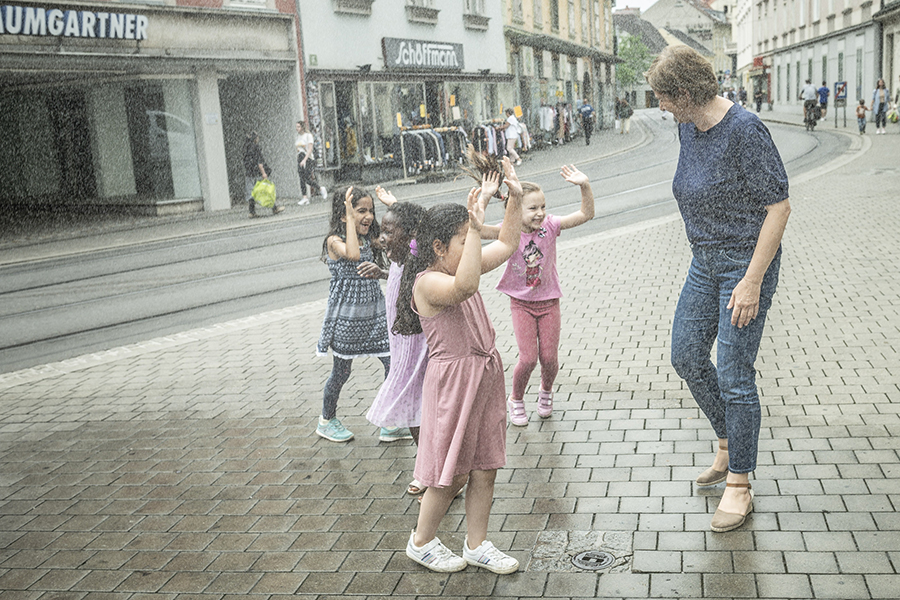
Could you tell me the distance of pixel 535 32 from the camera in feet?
138

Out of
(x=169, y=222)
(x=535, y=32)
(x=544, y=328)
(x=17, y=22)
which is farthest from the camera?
(x=535, y=32)

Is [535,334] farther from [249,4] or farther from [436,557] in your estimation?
[249,4]

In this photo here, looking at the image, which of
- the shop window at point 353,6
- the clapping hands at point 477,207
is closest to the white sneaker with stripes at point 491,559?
the clapping hands at point 477,207

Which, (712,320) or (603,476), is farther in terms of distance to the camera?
(603,476)

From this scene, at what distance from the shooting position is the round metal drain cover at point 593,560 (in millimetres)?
3594

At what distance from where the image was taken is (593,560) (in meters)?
3.65

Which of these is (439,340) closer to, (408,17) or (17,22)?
(17,22)

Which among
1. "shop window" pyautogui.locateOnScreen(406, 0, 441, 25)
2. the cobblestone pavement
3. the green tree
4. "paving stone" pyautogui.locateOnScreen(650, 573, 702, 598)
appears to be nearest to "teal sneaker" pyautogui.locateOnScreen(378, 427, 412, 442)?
the cobblestone pavement

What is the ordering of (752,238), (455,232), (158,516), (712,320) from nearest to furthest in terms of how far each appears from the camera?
(455,232) < (752,238) < (712,320) < (158,516)

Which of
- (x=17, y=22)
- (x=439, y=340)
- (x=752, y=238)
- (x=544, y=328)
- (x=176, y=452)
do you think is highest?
(x=17, y=22)

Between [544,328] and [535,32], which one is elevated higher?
[535,32]

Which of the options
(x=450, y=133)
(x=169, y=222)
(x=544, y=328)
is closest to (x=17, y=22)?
(x=169, y=222)

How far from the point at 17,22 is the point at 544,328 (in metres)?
15.6

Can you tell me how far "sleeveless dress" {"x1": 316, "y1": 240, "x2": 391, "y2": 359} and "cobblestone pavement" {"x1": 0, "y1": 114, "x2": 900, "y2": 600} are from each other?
0.53 meters
